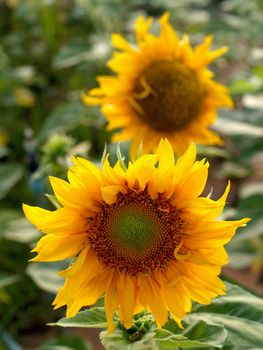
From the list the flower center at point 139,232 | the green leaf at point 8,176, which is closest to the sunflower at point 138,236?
the flower center at point 139,232

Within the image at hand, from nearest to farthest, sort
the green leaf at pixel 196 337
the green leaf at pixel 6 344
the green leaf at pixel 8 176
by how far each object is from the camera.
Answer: the green leaf at pixel 196 337 < the green leaf at pixel 6 344 < the green leaf at pixel 8 176

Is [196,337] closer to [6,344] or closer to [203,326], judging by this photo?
[203,326]

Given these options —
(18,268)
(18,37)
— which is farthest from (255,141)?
(18,37)

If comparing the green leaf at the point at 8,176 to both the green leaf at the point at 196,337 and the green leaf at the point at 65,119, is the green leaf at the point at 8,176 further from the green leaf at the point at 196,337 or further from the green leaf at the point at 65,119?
the green leaf at the point at 196,337

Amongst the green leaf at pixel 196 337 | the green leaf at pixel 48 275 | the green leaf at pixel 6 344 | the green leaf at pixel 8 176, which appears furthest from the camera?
the green leaf at pixel 8 176

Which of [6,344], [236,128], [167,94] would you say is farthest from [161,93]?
[6,344]

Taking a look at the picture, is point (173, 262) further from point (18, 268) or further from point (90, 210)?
point (18, 268)

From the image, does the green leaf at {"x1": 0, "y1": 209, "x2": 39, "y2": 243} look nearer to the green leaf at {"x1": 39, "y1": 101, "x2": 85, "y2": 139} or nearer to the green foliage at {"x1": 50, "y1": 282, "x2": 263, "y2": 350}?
the green leaf at {"x1": 39, "y1": 101, "x2": 85, "y2": 139}

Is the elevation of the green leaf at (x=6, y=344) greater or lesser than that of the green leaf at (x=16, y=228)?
lesser

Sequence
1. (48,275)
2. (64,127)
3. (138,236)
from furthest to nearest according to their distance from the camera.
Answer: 1. (64,127)
2. (48,275)
3. (138,236)
